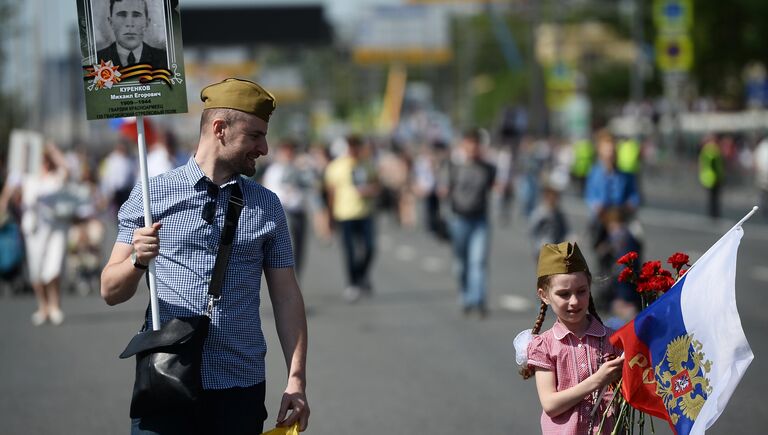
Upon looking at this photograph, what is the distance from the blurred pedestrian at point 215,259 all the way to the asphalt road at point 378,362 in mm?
3810

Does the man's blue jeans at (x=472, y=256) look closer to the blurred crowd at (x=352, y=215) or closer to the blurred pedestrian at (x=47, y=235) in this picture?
the blurred crowd at (x=352, y=215)

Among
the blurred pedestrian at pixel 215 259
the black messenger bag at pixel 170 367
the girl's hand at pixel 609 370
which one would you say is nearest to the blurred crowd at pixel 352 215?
the girl's hand at pixel 609 370

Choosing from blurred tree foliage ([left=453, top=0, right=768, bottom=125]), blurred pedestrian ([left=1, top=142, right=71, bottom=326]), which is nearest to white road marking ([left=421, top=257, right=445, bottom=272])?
blurred pedestrian ([left=1, top=142, right=71, bottom=326])

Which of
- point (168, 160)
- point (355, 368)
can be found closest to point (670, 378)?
point (355, 368)

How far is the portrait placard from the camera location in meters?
4.78

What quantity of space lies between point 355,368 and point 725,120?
68.5 metres

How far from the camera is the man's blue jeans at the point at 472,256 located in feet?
46.7

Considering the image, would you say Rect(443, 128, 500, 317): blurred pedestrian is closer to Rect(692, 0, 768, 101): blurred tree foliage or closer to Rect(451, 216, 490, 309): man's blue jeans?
Rect(451, 216, 490, 309): man's blue jeans

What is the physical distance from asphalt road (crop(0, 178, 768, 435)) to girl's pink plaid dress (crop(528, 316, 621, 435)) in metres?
3.30

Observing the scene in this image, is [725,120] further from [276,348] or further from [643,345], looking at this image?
[643,345]

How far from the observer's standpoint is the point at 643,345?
4.66 m

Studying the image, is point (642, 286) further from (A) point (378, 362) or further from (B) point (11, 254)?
(B) point (11, 254)

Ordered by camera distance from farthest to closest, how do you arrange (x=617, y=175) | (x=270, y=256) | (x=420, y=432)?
(x=617, y=175) → (x=420, y=432) → (x=270, y=256)

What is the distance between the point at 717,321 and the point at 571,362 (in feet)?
1.62
